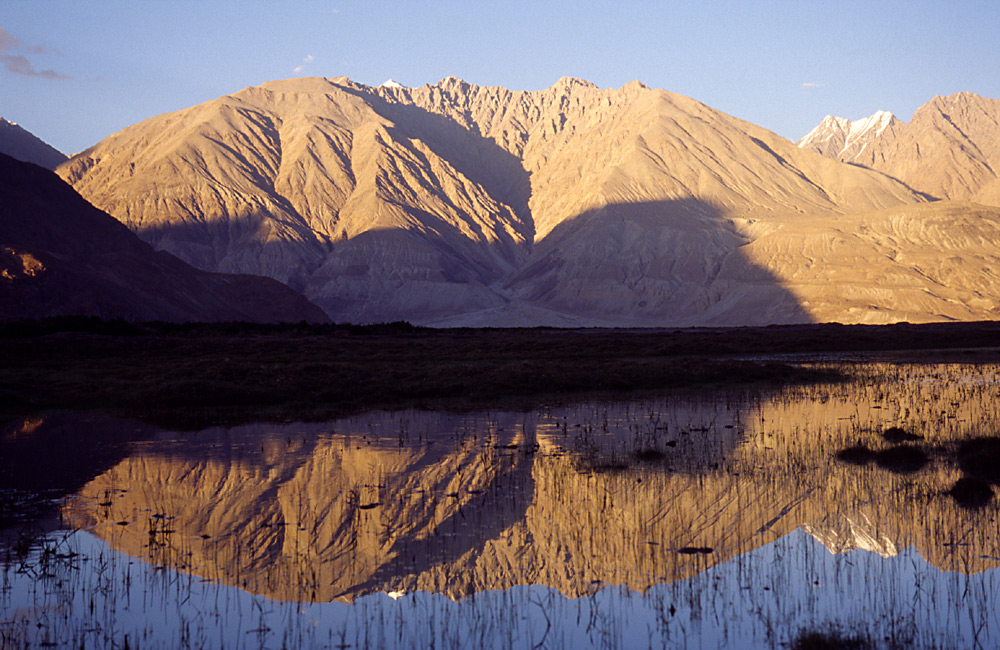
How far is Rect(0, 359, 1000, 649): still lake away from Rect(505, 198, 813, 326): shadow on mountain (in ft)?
372

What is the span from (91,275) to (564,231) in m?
115

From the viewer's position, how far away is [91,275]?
74.9 metres

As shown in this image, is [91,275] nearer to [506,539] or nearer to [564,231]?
[506,539]

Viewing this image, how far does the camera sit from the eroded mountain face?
970 cm

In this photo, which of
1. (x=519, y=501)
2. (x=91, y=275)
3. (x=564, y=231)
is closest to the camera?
(x=519, y=501)

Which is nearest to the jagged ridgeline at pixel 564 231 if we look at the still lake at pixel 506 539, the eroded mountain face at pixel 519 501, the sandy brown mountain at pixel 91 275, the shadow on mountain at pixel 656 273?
the shadow on mountain at pixel 656 273

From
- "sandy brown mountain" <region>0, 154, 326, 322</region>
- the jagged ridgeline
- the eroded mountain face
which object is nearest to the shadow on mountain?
the jagged ridgeline

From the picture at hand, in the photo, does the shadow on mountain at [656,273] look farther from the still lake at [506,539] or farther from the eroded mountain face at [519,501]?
the still lake at [506,539]

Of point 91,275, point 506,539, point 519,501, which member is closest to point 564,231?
point 91,275

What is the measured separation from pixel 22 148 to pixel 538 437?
215 m

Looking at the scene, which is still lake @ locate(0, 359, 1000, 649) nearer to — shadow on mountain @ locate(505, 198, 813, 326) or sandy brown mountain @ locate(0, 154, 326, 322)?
sandy brown mountain @ locate(0, 154, 326, 322)

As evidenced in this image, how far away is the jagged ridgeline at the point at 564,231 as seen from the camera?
439 ft

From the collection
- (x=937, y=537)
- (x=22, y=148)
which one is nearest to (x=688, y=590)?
(x=937, y=537)

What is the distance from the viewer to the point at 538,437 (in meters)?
18.8
